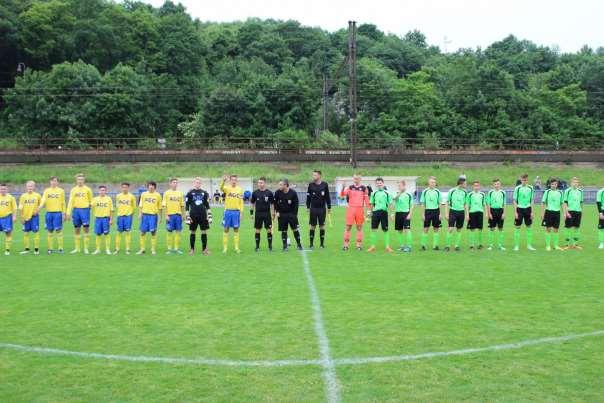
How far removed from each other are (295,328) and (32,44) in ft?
266

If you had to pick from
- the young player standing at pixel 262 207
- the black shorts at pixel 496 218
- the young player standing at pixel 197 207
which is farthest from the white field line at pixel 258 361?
the black shorts at pixel 496 218

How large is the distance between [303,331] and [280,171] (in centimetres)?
4403

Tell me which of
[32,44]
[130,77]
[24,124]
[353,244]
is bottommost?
[353,244]

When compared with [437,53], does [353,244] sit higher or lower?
lower

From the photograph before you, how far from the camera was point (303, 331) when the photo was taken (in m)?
8.26

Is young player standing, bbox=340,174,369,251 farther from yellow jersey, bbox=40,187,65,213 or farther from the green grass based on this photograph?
the green grass

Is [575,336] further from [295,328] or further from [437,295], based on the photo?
[295,328]

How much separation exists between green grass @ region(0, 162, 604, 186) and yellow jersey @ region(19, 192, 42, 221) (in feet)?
101

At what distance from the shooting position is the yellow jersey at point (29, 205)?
651 inches

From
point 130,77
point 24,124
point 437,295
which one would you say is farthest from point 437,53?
point 437,295

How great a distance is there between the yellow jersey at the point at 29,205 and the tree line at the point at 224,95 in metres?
41.3

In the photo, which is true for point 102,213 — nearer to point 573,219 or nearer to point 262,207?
point 262,207

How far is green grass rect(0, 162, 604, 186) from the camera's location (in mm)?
47875

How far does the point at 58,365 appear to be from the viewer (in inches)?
275
